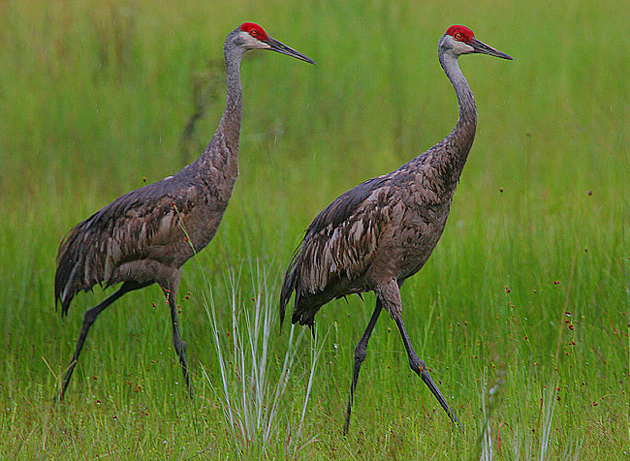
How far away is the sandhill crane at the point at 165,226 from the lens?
5203 millimetres

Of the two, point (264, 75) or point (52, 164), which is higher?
point (264, 75)

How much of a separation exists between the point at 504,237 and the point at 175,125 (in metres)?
4.49

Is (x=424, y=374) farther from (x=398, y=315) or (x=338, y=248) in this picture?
(x=338, y=248)

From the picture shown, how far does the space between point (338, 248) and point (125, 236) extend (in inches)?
55.3

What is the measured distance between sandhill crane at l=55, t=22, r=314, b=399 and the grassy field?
0.32 metres

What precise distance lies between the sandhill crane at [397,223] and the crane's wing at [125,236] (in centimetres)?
90

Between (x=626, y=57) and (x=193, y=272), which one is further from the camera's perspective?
(x=626, y=57)

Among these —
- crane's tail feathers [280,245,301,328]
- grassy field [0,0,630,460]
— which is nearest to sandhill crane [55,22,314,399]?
grassy field [0,0,630,460]

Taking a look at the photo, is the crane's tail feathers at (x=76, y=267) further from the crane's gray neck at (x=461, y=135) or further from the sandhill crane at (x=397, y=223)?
the crane's gray neck at (x=461, y=135)

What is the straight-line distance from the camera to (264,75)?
10.1 m

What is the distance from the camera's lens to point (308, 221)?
6895mm

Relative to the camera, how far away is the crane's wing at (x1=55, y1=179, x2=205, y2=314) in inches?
204

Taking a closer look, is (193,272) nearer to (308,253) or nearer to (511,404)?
(308,253)

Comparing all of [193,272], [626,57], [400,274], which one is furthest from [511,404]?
[626,57]
